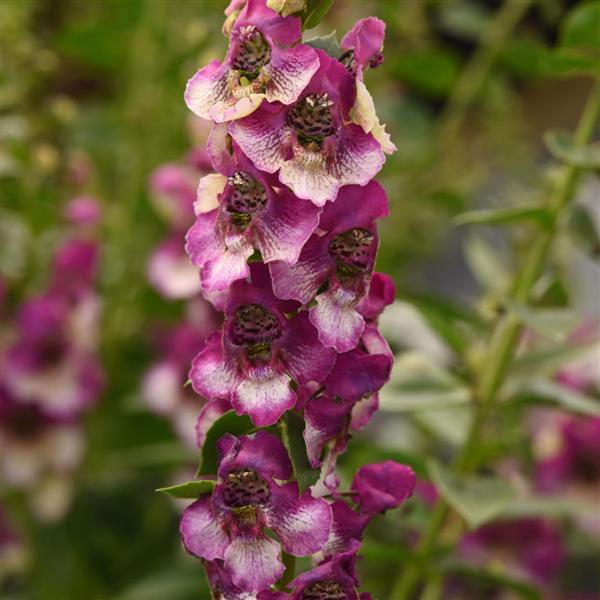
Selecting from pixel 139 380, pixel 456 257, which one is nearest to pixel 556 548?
pixel 139 380

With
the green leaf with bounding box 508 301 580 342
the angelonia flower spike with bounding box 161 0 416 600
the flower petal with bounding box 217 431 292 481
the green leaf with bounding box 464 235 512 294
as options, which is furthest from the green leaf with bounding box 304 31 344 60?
the green leaf with bounding box 464 235 512 294

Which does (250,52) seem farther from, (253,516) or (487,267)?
(487,267)

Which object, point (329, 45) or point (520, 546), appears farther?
point (520, 546)

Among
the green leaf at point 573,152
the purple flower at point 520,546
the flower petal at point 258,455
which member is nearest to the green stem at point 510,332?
the green leaf at point 573,152

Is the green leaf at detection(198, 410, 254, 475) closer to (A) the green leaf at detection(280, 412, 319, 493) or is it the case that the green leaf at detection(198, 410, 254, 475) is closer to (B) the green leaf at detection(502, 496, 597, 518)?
(A) the green leaf at detection(280, 412, 319, 493)

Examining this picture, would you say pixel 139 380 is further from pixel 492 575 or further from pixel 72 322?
pixel 492 575

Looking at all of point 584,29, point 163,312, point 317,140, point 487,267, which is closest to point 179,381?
point 163,312
